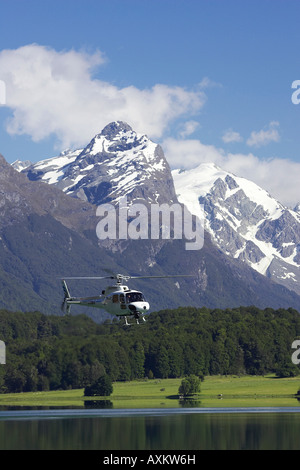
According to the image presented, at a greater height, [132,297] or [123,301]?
[132,297]

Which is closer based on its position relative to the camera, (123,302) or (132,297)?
(132,297)

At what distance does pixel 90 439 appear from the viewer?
198m

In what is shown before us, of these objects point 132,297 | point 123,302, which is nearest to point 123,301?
point 123,302

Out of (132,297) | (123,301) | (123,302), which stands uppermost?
(132,297)

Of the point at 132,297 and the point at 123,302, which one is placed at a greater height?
the point at 132,297

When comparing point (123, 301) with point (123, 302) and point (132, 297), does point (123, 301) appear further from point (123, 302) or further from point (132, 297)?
point (132, 297)

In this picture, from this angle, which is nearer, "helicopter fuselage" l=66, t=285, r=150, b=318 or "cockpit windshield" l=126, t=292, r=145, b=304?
"helicopter fuselage" l=66, t=285, r=150, b=318

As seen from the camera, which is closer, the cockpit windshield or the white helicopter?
the white helicopter

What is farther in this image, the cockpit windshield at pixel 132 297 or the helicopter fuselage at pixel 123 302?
the cockpit windshield at pixel 132 297
